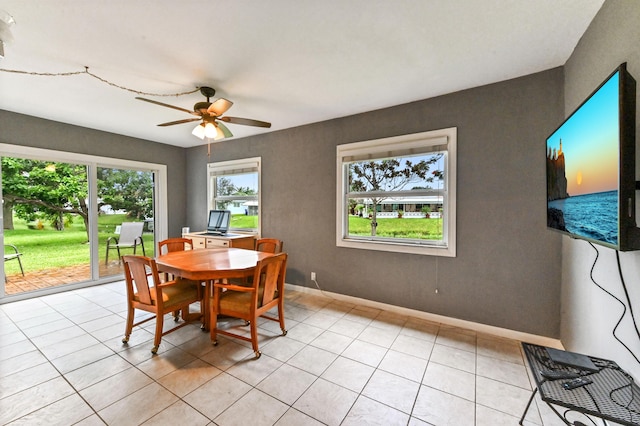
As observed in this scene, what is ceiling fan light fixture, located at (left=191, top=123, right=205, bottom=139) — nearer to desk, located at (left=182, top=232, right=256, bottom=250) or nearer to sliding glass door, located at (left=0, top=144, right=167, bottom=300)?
desk, located at (left=182, top=232, right=256, bottom=250)

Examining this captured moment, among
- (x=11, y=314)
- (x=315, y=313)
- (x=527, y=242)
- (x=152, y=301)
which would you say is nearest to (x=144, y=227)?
(x=11, y=314)

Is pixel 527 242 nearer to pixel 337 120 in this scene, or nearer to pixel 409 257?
pixel 409 257

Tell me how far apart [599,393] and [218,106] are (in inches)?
122

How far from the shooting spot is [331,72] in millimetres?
2383

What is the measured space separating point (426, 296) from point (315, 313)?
1321mm

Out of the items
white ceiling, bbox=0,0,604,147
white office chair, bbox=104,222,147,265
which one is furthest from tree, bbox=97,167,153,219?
white ceiling, bbox=0,0,604,147

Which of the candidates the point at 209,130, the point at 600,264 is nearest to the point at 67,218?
the point at 209,130

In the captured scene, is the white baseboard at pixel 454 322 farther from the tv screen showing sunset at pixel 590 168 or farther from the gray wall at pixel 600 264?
the tv screen showing sunset at pixel 590 168

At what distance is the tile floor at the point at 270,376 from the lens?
5.17 feet

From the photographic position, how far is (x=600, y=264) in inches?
61.9

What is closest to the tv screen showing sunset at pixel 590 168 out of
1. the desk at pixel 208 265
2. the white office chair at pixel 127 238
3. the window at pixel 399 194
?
the window at pixel 399 194

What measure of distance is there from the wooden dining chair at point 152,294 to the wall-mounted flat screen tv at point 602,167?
114 inches

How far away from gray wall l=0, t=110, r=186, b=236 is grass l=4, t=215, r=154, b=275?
1.05 metres

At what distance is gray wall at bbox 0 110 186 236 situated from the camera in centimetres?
338
